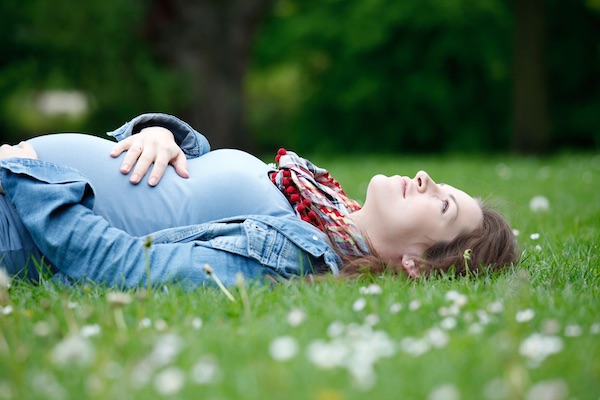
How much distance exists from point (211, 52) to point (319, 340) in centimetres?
1368

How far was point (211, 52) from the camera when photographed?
50.4ft

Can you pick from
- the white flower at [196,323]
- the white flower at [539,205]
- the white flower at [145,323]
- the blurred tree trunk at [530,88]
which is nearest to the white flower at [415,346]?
the white flower at [196,323]

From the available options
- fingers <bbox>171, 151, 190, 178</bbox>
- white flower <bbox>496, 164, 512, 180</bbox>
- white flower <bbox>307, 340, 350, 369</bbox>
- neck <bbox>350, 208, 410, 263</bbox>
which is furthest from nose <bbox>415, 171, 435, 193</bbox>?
white flower <bbox>496, 164, 512, 180</bbox>

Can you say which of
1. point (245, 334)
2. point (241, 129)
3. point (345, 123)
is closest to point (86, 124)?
point (241, 129)

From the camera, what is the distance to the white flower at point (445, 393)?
1.69 meters

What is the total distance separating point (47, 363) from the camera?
2023 millimetres

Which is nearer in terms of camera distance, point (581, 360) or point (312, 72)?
point (581, 360)

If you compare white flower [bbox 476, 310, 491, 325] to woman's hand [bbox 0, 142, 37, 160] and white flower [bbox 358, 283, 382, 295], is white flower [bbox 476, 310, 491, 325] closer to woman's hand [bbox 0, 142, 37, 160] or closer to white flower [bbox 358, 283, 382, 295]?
white flower [bbox 358, 283, 382, 295]

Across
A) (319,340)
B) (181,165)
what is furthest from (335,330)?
(181,165)

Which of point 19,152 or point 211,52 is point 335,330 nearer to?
point 19,152

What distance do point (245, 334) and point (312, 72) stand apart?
24.8m

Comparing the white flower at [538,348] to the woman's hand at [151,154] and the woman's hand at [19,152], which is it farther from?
the woman's hand at [19,152]

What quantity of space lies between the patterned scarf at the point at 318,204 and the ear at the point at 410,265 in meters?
0.17

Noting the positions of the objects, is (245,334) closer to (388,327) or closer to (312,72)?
(388,327)
